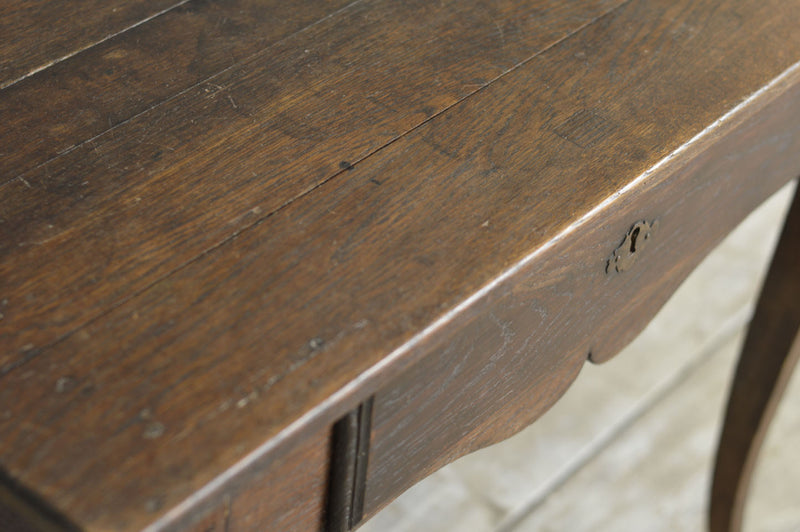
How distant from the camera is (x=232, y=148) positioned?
2.00 ft

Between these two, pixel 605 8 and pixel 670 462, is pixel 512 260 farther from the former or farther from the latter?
pixel 670 462

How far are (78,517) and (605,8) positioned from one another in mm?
546

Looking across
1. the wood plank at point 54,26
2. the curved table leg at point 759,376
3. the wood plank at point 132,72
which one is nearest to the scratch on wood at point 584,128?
the wood plank at point 132,72

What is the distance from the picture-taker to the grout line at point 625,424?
1308mm

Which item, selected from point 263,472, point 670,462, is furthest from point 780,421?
point 263,472

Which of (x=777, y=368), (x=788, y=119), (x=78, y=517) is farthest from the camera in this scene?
(x=777, y=368)

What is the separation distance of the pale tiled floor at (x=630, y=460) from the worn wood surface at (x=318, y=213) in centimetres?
62

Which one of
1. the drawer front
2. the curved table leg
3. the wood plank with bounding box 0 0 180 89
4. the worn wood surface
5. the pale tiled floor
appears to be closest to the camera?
the worn wood surface

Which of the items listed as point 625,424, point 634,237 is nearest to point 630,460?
point 625,424

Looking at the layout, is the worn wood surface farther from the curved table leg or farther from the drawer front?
the curved table leg

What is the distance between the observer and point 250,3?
2.44 ft

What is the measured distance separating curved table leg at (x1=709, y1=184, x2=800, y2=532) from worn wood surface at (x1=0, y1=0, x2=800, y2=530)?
10.4 inches

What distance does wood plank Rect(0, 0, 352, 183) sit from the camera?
61cm

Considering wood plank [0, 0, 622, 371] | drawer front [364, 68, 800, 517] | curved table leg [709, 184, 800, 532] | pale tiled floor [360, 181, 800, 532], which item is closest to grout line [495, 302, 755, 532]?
pale tiled floor [360, 181, 800, 532]
